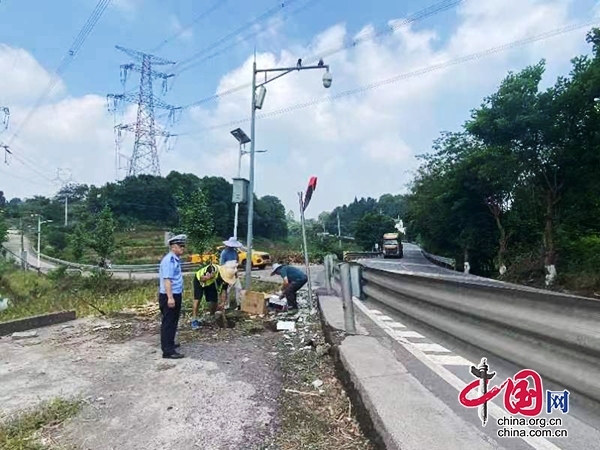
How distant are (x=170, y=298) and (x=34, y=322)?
14.3 ft

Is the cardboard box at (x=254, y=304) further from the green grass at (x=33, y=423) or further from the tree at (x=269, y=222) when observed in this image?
the tree at (x=269, y=222)

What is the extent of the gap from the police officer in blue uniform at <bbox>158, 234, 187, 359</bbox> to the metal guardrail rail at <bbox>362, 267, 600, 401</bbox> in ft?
10.3

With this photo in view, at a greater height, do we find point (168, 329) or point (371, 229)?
point (371, 229)

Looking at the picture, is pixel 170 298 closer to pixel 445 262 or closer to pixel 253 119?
pixel 253 119

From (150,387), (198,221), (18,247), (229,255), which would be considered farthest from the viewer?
(18,247)

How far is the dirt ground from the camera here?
122 inches

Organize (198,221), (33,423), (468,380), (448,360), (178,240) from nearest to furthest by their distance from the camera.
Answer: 1. (33,423)
2. (468,380)
3. (448,360)
4. (178,240)
5. (198,221)

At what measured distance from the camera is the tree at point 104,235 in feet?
62.4

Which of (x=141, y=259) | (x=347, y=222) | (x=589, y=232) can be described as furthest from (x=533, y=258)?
(x=347, y=222)

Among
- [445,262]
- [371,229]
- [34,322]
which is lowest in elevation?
[445,262]

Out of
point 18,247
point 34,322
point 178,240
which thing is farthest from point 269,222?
point 178,240

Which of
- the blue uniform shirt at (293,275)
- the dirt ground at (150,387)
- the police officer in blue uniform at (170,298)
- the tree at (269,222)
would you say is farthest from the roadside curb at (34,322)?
the tree at (269,222)

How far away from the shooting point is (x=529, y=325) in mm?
2383

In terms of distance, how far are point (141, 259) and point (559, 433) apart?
167 feet
